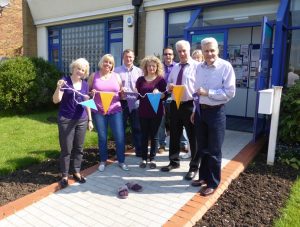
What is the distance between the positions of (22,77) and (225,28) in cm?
630

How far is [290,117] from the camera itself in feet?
18.4

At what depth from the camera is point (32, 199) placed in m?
3.99

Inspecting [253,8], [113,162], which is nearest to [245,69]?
[253,8]

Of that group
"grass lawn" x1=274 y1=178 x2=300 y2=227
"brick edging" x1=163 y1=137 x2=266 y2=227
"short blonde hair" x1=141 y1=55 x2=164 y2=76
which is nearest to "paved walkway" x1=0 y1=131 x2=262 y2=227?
"brick edging" x1=163 y1=137 x2=266 y2=227

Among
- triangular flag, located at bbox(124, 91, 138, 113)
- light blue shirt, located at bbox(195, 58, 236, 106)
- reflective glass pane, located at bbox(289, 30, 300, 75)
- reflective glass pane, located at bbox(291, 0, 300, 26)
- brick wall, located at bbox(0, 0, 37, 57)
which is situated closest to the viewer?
light blue shirt, located at bbox(195, 58, 236, 106)

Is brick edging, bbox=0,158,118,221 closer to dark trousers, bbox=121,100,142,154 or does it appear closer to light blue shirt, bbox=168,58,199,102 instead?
dark trousers, bbox=121,100,142,154

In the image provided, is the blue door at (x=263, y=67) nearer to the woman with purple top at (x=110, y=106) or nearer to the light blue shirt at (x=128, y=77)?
the light blue shirt at (x=128, y=77)

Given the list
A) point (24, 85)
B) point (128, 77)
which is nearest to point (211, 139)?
point (128, 77)

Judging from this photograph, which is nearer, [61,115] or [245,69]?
[61,115]

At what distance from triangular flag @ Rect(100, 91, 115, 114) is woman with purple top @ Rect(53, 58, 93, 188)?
32 centimetres

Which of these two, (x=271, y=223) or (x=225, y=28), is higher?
(x=225, y=28)

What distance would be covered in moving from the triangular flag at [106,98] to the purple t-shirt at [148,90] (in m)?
0.48

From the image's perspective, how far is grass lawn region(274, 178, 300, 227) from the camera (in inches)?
138

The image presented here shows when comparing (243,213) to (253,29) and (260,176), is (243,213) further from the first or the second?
(253,29)
